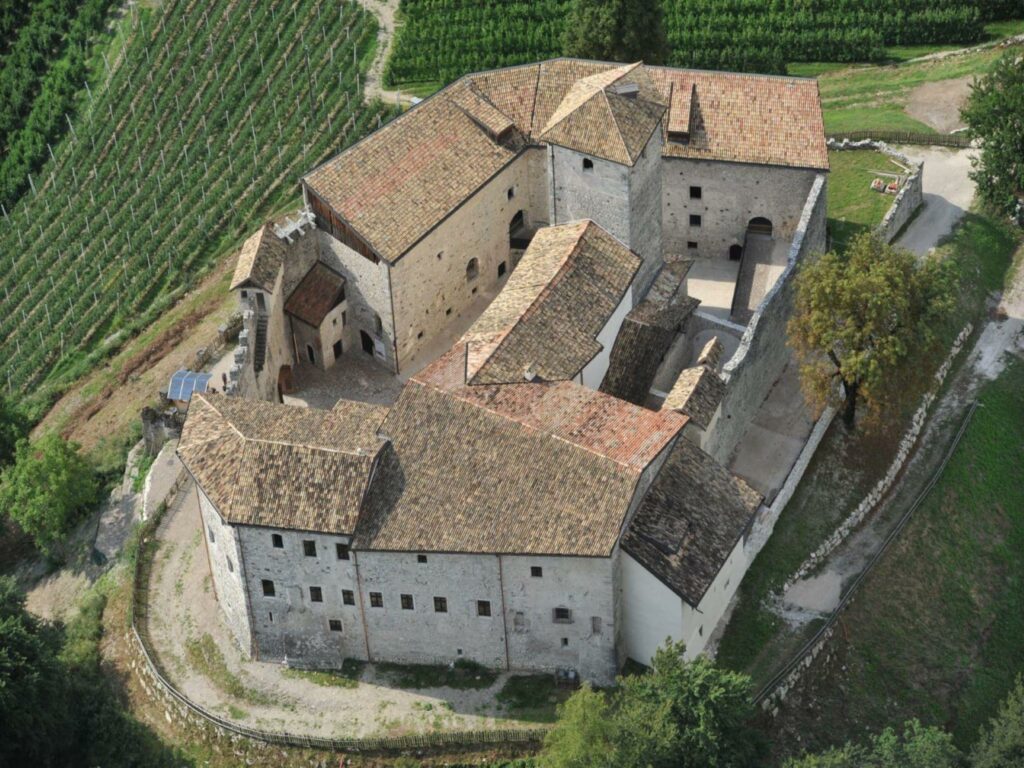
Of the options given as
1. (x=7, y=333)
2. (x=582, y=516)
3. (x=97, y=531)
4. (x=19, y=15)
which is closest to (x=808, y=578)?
(x=582, y=516)

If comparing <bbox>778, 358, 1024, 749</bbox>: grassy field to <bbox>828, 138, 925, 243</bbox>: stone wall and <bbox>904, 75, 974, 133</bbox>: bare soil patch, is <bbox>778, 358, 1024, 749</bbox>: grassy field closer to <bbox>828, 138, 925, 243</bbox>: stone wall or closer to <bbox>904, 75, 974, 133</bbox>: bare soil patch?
<bbox>828, 138, 925, 243</bbox>: stone wall


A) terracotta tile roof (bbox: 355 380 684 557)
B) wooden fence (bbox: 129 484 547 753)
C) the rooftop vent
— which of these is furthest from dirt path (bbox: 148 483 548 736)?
the rooftop vent

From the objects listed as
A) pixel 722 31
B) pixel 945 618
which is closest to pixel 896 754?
pixel 945 618

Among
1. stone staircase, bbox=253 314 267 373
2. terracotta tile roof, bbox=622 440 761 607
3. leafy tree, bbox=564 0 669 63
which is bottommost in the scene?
terracotta tile roof, bbox=622 440 761 607

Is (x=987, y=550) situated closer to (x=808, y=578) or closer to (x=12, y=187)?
(x=808, y=578)

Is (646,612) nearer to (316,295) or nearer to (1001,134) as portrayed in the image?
(316,295)
